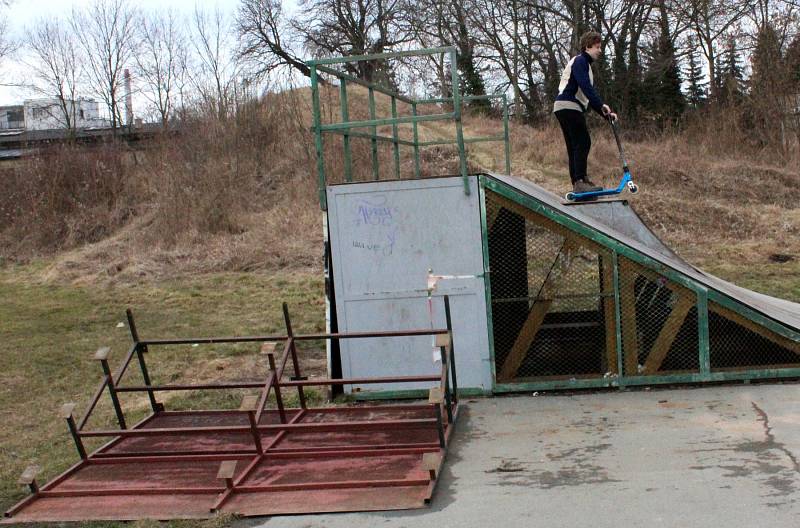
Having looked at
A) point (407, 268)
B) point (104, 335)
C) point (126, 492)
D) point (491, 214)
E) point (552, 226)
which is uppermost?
point (491, 214)

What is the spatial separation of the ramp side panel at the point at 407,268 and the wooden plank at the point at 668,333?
1586 millimetres

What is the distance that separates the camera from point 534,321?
28.2ft

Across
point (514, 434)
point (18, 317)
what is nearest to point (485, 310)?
point (514, 434)

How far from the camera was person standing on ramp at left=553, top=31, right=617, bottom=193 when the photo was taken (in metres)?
8.58

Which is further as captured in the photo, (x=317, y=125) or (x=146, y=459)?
(x=317, y=125)

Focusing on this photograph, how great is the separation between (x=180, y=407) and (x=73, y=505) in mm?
3115

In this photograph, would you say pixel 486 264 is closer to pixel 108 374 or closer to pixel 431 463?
pixel 431 463

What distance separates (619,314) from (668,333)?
49 centimetres

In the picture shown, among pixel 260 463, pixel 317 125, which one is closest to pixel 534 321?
pixel 317 125

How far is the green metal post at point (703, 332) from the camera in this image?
8.13 m

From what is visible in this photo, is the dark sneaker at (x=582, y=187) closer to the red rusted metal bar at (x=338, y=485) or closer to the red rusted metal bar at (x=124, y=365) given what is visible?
the red rusted metal bar at (x=338, y=485)

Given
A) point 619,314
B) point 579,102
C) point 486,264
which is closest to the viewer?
point 619,314

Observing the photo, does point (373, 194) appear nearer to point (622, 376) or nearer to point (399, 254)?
point (399, 254)

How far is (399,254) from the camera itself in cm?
870
